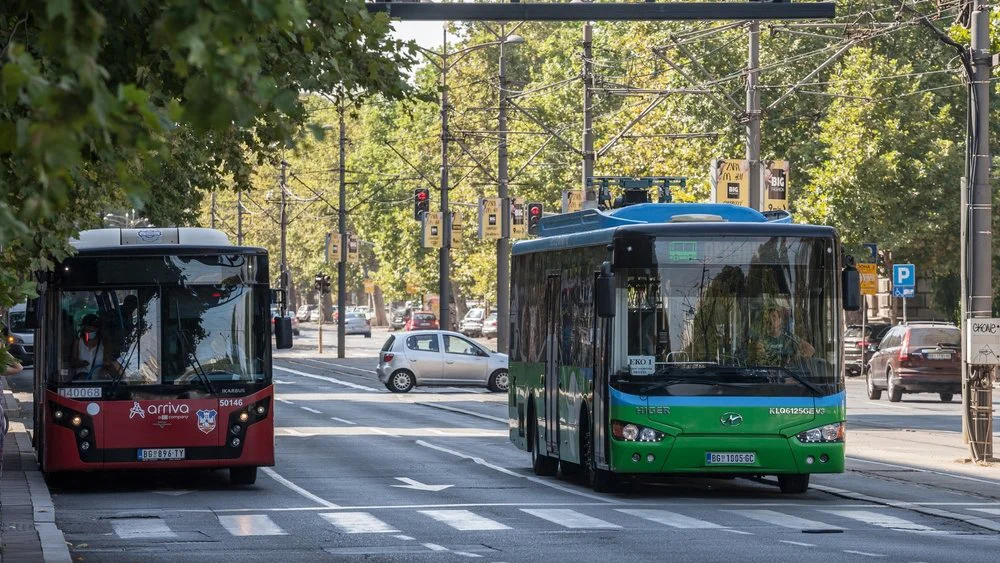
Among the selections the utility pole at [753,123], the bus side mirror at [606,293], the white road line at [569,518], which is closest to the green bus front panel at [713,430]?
the bus side mirror at [606,293]

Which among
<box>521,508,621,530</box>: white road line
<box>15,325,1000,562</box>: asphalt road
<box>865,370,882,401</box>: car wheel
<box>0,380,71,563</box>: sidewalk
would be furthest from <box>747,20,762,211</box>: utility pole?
<box>521,508,621,530</box>: white road line

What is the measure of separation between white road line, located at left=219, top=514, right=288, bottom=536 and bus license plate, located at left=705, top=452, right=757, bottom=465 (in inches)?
161

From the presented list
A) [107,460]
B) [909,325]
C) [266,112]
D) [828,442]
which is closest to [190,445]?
[107,460]

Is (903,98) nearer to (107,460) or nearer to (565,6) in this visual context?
(565,6)

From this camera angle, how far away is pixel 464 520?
53.4 feet

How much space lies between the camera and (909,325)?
40.9 meters

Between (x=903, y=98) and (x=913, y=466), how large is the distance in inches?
1354

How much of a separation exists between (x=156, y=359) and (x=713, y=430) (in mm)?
5734

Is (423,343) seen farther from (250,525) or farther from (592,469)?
(250,525)

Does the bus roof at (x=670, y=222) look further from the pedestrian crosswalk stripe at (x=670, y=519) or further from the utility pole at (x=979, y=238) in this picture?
the utility pole at (x=979, y=238)

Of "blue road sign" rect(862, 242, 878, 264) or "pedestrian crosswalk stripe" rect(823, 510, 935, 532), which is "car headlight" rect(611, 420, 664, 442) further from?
"blue road sign" rect(862, 242, 878, 264)

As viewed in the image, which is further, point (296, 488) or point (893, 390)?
point (893, 390)

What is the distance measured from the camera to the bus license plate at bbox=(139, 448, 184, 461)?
1948 cm

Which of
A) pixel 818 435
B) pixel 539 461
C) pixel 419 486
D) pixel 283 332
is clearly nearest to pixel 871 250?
pixel 539 461
